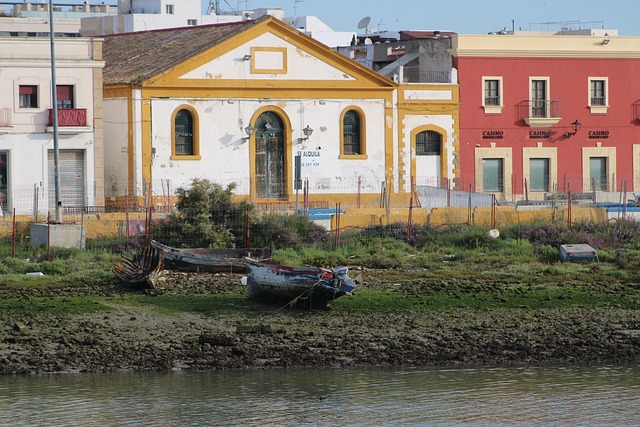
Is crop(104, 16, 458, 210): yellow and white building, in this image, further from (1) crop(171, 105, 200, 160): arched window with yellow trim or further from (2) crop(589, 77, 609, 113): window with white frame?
(2) crop(589, 77, 609, 113): window with white frame

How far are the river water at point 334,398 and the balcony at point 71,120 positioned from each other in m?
23.9

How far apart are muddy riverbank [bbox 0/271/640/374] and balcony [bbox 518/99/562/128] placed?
2723 cm

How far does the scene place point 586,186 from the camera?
52.6 meters

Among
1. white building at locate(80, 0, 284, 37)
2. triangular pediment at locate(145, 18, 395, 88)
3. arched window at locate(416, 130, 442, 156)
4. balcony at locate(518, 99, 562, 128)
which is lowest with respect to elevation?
arched window at locate(416, 130, 442, 156)

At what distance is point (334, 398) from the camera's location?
19062 mm

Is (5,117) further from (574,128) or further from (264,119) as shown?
(574,128)

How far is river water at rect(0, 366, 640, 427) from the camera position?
18016mm

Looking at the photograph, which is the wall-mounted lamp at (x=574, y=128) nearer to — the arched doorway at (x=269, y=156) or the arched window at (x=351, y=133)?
the arched window at (x=351, y=133)

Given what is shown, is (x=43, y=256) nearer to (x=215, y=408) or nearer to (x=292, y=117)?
(x=215, y=408)

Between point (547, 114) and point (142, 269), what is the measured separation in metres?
29.3

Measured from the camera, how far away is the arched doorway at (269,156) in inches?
1836

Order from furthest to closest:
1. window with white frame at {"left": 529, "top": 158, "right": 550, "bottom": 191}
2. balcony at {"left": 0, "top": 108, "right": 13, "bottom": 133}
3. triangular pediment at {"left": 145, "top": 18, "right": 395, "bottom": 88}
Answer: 1. window with white frame at {"left": 529, "top": 158, "right": 550, "bottom": 191}
2. triangular pediment at {"left": 145, "top": 18, "right": 395, "bottom": 88}
3. balcony at {"left": 0, "top": 108, "right": 13, "bottom": 133}

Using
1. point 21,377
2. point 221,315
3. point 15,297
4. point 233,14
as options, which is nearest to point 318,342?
point 221,315

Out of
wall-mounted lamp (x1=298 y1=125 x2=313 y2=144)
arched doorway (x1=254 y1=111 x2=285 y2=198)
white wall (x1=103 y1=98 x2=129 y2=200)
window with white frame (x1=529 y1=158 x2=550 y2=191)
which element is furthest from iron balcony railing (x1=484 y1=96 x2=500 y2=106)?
white wall (x1=103 y1=98 x2=129 y2=200)
